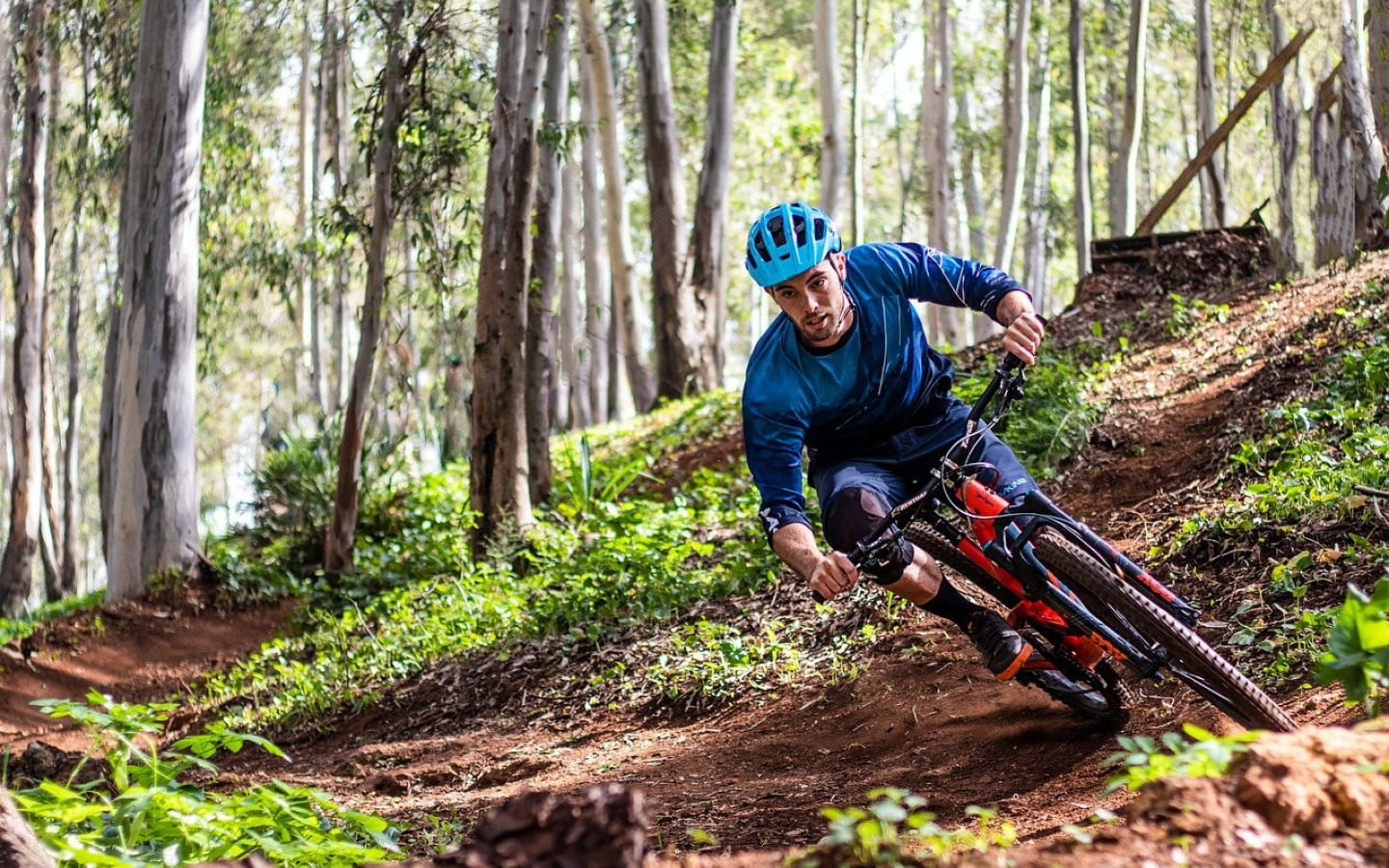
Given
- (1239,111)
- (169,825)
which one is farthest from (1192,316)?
(169,825)

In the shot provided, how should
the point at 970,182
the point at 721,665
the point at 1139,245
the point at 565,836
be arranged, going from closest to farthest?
the point at 565,836
the point at 721,665
the point at 1139,245
the point at 970,182

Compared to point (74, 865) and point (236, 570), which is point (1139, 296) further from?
point (74, 865)

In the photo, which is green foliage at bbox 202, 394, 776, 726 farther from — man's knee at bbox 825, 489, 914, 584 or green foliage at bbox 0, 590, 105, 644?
man's knee at bbox 825, 489, 914, 584

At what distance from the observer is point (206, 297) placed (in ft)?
68.6

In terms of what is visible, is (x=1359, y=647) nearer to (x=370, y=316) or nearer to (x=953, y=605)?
(x=953, y=605)

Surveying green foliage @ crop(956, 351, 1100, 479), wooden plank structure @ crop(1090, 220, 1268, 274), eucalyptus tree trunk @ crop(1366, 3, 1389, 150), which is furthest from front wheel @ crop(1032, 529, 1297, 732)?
wooden plank structure @ crop(1090, 220, 1268, 274)

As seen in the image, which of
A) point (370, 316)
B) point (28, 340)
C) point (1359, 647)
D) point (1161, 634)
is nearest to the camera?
point (1359, 647)

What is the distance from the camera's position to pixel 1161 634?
4.38 metres

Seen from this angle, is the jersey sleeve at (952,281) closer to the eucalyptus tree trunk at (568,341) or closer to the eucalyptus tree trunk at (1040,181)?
the eucalyptus tree trunk at (568,341)

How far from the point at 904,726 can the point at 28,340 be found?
1907 centimetres

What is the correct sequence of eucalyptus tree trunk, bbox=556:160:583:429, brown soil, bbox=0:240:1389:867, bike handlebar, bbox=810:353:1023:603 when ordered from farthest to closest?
eucalyptus tree trunk, bbox=556:160:583:429, bike handlebar, bbox=810:353:1023:603, brown soil, bbox=0:240:1389:867

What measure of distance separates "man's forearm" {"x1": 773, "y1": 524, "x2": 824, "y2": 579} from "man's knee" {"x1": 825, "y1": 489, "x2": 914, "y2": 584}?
0.13 meters

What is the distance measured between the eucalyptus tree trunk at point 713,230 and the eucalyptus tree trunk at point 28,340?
32.3 feet

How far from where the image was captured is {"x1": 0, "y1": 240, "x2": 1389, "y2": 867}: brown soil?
4121 millimetres
